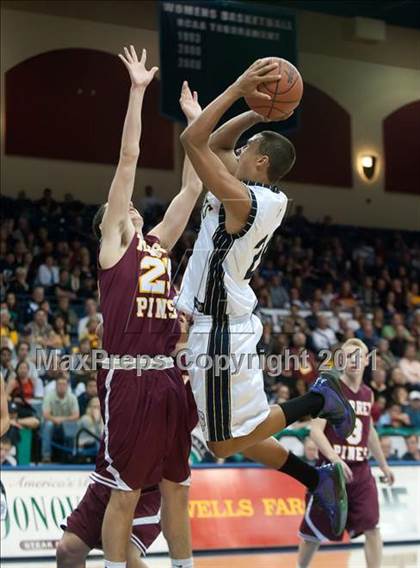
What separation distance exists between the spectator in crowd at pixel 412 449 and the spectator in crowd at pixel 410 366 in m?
2.31

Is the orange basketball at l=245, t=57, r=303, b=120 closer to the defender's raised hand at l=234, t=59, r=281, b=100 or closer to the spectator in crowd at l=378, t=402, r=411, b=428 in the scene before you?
the defender's raised hand at l=234, t=59, r=281, b=100

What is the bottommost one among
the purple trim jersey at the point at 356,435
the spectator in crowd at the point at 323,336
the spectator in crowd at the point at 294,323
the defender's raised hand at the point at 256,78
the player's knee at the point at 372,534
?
the player's knee at the point at 372,534

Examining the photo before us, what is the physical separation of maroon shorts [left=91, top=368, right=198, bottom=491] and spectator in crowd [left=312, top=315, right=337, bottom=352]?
1010 centimetres

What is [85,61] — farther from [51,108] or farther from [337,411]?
[337,411]

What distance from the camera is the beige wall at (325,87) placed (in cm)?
1992

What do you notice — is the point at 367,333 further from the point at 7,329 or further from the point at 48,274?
the point at 7,329

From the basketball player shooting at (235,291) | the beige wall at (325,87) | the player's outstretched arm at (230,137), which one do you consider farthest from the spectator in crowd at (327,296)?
the basketball player shooting at (235,291)

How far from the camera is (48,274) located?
15930mm

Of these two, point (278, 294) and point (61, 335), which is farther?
point (278, 294)

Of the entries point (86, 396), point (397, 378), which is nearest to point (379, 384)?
point (397, 378)

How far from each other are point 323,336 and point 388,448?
10.8 ft

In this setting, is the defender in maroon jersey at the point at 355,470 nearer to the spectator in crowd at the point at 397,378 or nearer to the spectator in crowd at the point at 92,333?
the spectator in crowd at the point at 92,333

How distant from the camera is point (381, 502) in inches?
473

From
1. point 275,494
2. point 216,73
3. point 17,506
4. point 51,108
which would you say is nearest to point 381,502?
point 275,494
